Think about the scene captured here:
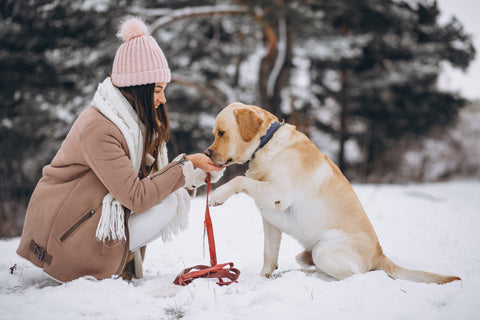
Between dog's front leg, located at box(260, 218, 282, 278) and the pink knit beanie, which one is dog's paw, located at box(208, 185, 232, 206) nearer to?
dog's front leg, located at box(260, 218, 282, 278)

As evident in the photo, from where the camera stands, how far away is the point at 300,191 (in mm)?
2506

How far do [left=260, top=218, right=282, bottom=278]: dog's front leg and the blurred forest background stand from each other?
4.84 meters

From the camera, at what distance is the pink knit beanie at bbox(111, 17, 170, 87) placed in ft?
7.21

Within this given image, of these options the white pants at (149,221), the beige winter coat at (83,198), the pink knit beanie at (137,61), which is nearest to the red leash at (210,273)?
the white pants at (149,221)

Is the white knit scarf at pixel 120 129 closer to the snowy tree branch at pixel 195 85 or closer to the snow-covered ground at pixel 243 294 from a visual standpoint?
the snow-covered ground at pixel 243 294

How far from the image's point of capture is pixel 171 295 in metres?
2.07

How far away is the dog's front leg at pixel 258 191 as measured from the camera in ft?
7.55

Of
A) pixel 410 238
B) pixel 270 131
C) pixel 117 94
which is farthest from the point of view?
pixel 410 238

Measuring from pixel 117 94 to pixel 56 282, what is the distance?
48.9 inches

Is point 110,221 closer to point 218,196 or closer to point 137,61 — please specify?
point 218,196

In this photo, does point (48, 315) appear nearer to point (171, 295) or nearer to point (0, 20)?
point (171, 295)

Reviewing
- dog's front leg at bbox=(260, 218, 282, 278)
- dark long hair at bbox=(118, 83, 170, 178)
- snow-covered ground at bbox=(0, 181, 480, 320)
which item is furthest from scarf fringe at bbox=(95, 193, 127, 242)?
dog's front leg at bbox=(260, 218, 282, 278)

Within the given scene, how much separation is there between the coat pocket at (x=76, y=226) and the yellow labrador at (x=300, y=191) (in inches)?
34.1

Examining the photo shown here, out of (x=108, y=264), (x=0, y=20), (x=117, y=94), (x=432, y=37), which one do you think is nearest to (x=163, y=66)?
(x=117, y=94)
